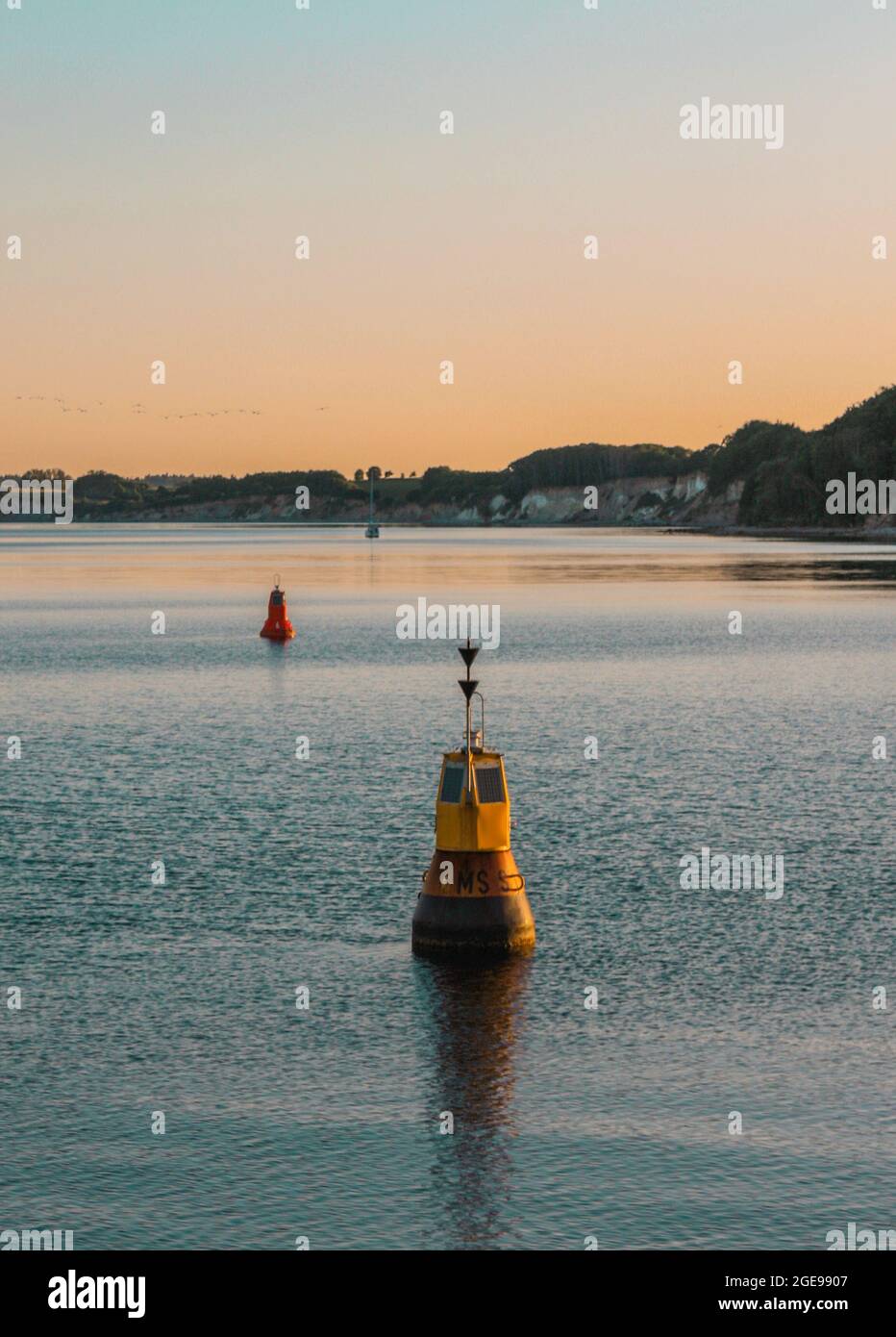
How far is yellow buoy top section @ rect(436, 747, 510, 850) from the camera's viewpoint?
1903cm

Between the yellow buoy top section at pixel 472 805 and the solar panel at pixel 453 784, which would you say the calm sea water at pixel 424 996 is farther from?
the solar panel at pixel 453 784

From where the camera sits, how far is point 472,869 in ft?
63.1

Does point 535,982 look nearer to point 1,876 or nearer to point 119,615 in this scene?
Answer: point 1,876

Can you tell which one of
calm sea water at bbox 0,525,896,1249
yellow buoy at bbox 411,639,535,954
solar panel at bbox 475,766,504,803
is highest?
solar panel at bbox 475,766,504,803

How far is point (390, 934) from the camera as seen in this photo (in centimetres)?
2056

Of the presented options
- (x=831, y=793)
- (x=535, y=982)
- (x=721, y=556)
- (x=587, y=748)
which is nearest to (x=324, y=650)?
(x=587, y=748)

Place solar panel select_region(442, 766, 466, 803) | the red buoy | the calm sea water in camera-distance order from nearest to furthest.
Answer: the calm sea water < solar panel select_region(442, 766, 466, 803) < the red buoy

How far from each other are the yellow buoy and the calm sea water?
0.49 meters

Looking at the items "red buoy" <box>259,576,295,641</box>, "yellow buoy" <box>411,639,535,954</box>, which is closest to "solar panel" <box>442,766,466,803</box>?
"yellow buoy" <box>411,639,535,954</box>

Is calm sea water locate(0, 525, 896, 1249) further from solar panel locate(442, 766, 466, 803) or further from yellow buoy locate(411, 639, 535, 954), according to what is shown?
solar panel locate(442, 766, 466, 803)

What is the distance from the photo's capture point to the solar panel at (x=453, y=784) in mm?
19172

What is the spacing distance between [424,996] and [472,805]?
7.17 feet

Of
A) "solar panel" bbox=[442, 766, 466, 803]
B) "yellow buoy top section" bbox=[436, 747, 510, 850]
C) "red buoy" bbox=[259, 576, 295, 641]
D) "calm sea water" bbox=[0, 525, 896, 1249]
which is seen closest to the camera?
"calm sea water" bbox=[0, 525, 896, 1249]

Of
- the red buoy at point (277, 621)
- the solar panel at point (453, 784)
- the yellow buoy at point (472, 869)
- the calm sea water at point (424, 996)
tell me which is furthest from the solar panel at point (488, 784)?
the red buoy at point (277, 621)
